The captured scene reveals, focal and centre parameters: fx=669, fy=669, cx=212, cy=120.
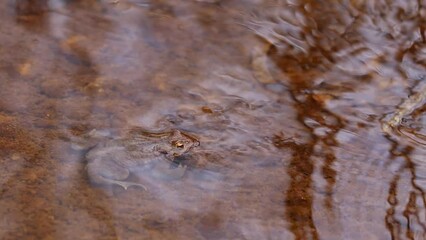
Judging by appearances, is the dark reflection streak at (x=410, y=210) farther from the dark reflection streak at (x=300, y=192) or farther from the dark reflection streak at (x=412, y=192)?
the dark reflection streak at (x=300, y=192)

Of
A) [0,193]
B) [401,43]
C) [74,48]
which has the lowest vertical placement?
[0,193]

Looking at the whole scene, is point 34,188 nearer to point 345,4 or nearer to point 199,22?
point 199,22

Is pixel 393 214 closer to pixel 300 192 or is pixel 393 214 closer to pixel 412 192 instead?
pixel 412 192

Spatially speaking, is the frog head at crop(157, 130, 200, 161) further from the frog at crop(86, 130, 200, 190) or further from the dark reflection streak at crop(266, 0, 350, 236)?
the dark reflection streak at crop(266, 0, 350, 236)

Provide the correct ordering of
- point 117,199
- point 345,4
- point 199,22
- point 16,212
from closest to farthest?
point 16,212, point 117,199, point 199,22, point 345,4

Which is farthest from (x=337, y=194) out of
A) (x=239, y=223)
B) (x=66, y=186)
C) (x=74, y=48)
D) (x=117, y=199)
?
(x=74, y=48)

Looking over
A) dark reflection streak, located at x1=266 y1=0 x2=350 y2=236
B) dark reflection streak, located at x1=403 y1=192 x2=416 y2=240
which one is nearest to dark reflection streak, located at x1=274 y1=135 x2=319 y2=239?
dark reflection streak, located at x1=266 y1=0 x2=350 y2=236

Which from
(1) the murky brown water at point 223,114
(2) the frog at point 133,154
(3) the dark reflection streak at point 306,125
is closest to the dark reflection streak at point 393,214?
(1) the murky brown water at point 223,114
